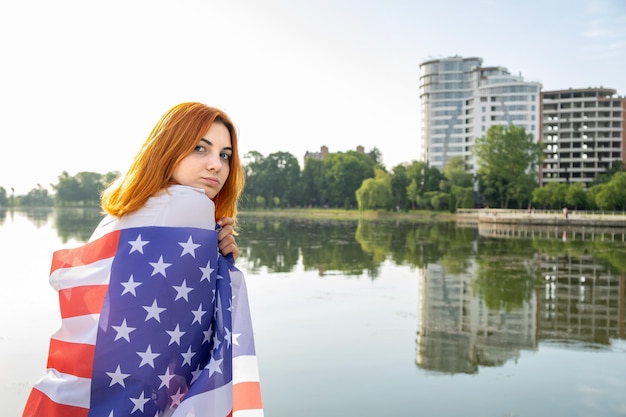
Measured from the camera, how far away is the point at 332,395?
250 inches

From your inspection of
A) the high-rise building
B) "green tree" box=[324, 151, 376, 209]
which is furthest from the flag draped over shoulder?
the high-rise building

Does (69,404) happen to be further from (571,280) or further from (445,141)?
(445,141)

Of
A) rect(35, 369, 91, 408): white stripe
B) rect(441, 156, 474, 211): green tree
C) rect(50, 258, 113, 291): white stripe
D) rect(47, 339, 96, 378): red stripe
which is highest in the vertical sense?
rect(441, 156, 474, 211): green tree

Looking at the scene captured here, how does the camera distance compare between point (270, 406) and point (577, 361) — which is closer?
point (270, 406)

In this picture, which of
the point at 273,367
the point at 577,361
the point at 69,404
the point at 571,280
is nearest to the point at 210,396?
the point at 69,404

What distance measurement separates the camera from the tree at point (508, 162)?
6694 centimetres

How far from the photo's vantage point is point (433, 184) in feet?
249

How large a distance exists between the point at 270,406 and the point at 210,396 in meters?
4.32

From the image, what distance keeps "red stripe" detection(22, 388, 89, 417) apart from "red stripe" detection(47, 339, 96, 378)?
3.9 inches

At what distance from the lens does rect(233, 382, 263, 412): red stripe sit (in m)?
1.99

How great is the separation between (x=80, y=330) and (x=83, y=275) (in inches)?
6.9

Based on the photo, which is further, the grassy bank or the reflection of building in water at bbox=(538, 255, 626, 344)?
the grassy bank

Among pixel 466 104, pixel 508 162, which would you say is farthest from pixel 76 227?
pixel 466 104

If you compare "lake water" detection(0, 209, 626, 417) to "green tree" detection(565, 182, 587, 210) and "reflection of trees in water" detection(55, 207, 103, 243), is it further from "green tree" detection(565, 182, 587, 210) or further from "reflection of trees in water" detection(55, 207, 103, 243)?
"green tree" detection(565, 182, 587, 210)
